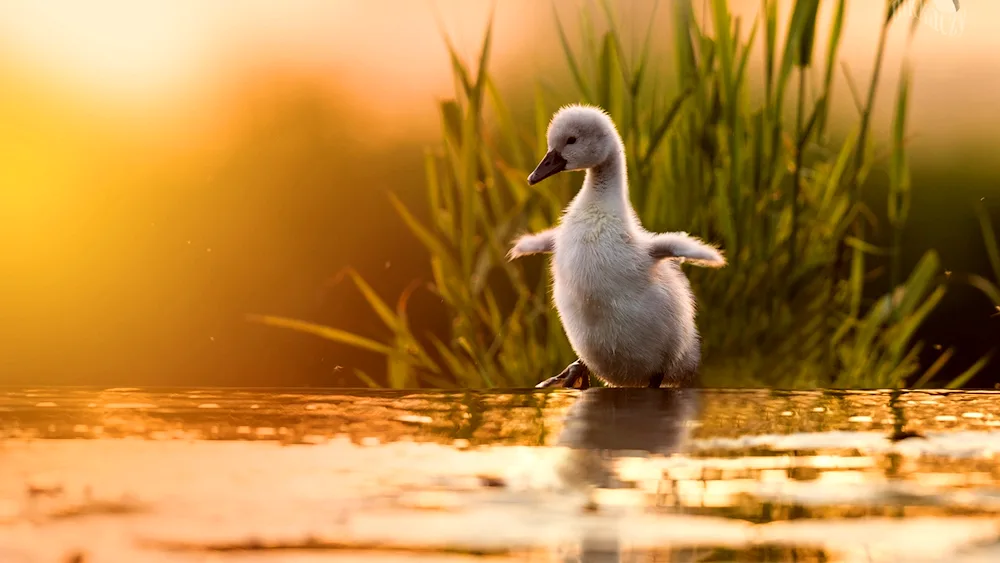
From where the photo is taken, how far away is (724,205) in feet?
13.4

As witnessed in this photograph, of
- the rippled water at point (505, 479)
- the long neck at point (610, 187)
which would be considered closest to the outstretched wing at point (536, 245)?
the long neck at point (610, 187)

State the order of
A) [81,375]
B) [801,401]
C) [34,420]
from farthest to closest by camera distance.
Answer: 1. [81,375]
2. [801,401]
3. [34,420]

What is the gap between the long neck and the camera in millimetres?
3836

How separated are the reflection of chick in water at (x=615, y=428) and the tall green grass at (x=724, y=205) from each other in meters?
1.00

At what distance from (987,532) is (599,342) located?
202cm

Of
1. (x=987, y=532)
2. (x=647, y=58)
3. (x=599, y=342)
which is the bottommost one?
(x=987, y=532)

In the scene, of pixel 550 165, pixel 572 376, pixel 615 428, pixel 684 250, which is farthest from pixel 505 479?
pixel 550 165

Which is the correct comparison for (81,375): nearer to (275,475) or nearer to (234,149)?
(234,149)

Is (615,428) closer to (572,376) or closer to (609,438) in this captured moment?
(609,438)

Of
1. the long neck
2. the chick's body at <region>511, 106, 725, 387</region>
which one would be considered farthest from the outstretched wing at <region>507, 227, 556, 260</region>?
the long neck

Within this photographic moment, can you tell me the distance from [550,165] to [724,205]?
58 cm

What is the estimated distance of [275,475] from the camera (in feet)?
6.85

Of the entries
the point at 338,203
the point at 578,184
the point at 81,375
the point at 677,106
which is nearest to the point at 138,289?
the point at 81,375

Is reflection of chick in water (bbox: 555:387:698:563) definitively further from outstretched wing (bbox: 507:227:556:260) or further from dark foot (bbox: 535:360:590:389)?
outstretched wing (bbox: 507:227:556:260)
